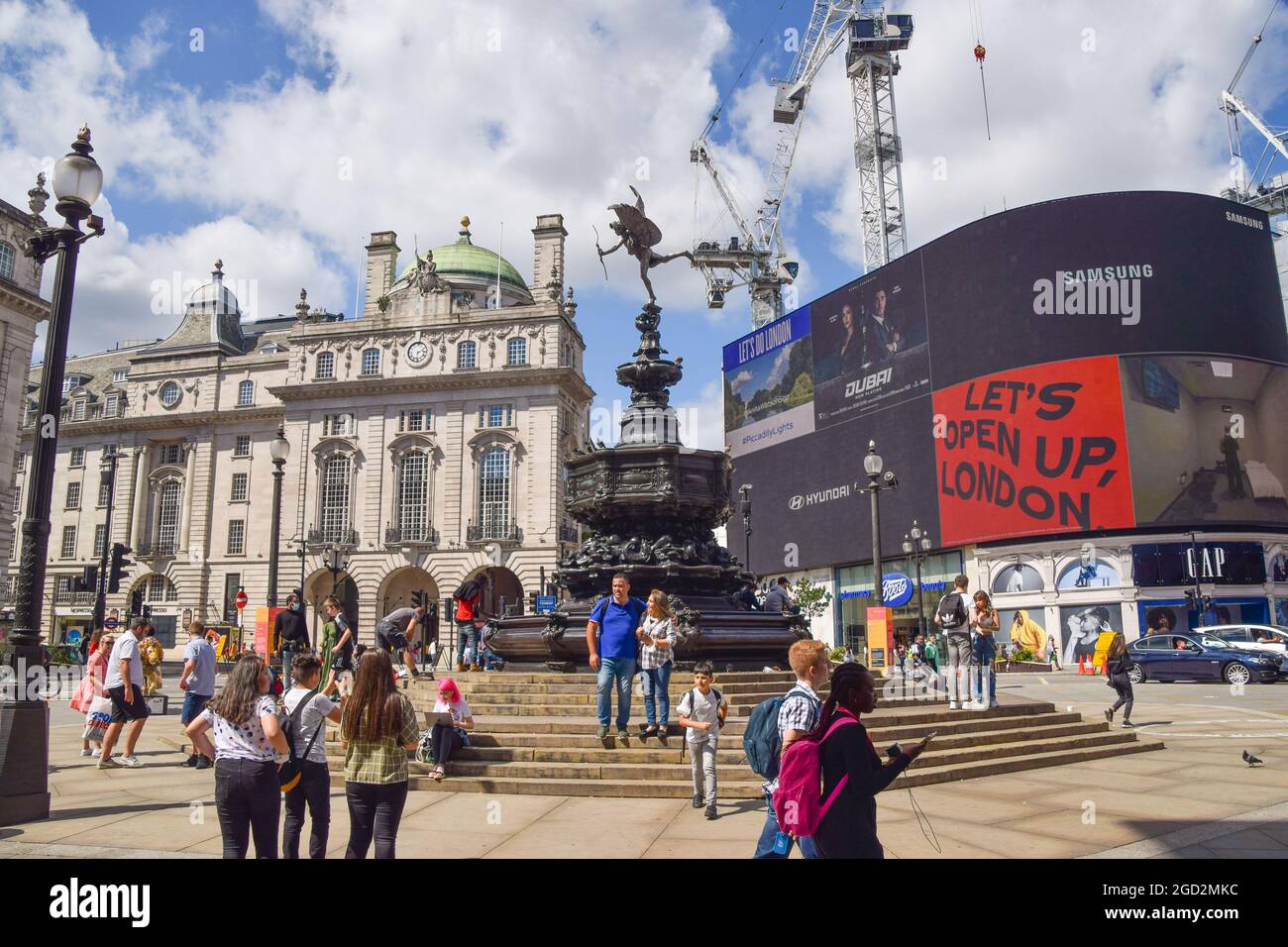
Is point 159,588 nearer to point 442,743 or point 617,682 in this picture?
point 442,743

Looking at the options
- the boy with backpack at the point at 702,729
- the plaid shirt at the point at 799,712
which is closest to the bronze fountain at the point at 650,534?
the boy with backpack at the point at 702,729

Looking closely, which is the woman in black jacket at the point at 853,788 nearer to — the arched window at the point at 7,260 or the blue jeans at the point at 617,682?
the blue jeans at the point at 617,682

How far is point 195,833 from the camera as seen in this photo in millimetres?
6902

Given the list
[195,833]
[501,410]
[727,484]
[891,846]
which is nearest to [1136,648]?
[727,484]

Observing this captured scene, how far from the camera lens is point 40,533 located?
26.1ft

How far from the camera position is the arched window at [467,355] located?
53344 millimetres

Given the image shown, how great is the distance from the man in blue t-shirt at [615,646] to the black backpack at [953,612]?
4.51 metres

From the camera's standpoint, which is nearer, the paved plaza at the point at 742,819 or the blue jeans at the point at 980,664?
the paved plaza at the point at 742,819

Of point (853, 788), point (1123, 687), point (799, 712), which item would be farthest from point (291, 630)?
point (1123, 687)

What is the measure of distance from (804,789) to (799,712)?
528 mm

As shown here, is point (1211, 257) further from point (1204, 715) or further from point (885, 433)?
point (1204, 715)

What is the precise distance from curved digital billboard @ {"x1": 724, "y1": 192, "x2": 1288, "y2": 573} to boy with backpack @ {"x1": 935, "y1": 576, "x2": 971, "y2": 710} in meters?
35.3

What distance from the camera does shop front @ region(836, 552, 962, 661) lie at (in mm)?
50250
